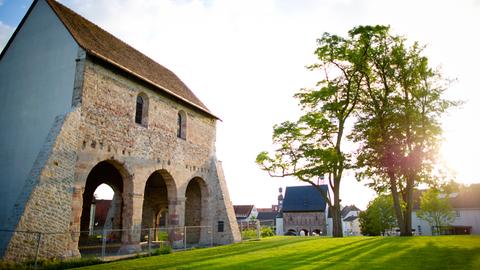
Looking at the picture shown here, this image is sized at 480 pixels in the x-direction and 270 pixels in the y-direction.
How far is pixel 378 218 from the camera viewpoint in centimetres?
4575

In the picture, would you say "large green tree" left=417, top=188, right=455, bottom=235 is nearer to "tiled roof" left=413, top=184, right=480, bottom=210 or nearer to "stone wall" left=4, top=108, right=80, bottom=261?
"tiled roof" left=413, top=184, right=480, bottom=210

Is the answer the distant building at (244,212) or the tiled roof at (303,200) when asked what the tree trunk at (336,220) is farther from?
the distant building at (244,212)

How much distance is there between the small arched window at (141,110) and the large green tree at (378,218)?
129ft

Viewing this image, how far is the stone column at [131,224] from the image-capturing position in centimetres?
1429

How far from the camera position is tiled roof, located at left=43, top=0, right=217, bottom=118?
14110 millimetres

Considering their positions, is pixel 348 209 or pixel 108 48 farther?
pixel 348 209

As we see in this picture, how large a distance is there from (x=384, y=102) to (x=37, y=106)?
19.7m

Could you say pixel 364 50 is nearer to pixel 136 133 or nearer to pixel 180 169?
pixel 180 169

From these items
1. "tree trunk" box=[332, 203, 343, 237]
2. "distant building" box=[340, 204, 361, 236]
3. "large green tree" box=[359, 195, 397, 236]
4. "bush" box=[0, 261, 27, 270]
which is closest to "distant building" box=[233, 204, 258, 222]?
"distant building" box=[340, 204, 361, 236]

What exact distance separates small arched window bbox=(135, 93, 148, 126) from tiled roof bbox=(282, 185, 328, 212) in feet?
155

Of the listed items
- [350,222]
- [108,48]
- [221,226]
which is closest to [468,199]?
[350,222]

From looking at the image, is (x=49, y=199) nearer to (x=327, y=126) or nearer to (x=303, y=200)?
(x=327, y=126)

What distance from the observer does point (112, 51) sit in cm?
1598

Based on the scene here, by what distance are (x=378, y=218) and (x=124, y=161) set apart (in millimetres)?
41387
